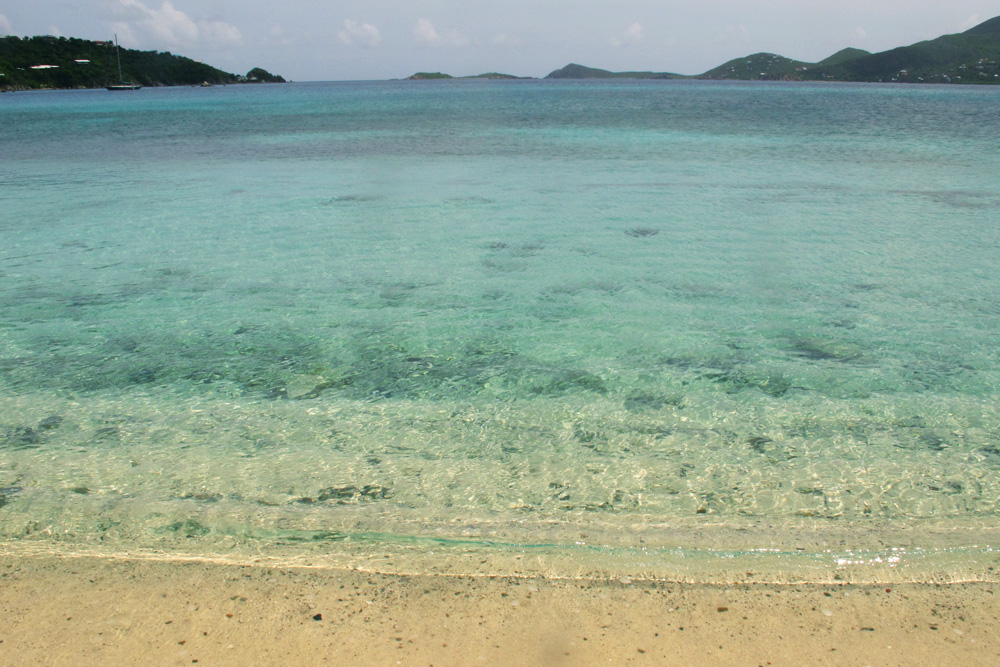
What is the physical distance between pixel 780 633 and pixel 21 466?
4.26 m

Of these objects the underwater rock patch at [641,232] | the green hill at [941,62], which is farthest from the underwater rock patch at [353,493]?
the green hill at [941,62]

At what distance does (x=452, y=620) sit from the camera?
108 inches

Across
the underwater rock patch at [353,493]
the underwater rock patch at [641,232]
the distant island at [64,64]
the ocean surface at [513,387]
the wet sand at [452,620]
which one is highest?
the distant island at [64,64]

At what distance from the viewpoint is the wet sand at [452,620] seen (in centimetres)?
255

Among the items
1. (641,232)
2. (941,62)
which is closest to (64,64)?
(641,232)

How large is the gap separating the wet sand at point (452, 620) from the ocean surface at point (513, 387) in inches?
6.4

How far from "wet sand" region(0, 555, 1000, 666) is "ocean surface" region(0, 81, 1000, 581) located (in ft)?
0.53

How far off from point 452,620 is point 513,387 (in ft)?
8.38

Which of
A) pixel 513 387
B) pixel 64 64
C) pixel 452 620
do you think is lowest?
pixel 452 620

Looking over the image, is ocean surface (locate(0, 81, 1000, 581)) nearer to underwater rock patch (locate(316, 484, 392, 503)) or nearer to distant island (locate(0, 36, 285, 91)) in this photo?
underwater rock patch (locate(316, 484, 392, 503))

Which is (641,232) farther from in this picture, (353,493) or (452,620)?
(452,620)

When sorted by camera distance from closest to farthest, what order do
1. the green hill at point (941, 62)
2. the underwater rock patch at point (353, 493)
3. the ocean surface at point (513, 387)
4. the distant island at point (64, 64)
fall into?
the ocean surface at point (513, 387) → the underwater rock patch at point (353, 493) → the distant island at point (64, 64) → the green hill at point (941, 62)

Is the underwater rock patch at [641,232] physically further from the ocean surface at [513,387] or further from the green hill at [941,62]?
the green hill at [941,62]

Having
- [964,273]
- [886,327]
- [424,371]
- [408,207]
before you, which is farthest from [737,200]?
[424,371]
